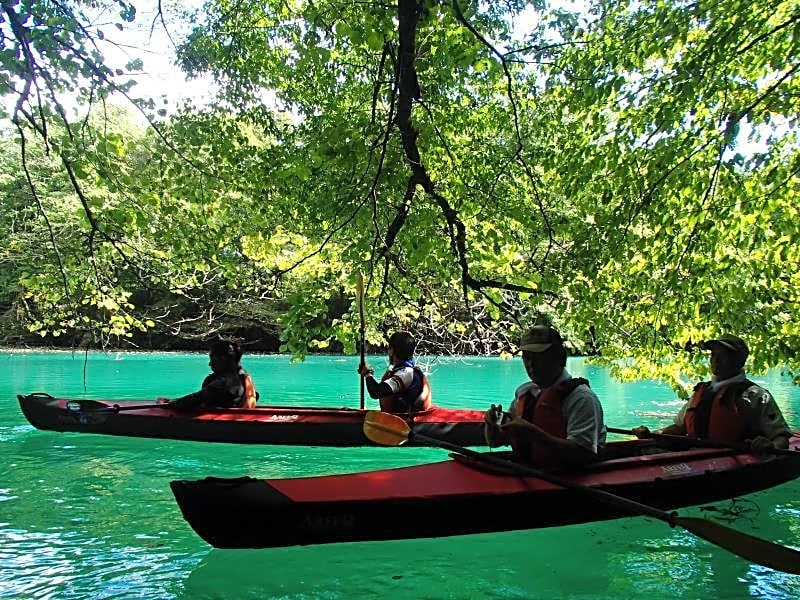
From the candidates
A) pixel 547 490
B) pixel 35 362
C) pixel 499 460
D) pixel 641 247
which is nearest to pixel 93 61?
pixel 499 460

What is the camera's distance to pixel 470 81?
27.9ft

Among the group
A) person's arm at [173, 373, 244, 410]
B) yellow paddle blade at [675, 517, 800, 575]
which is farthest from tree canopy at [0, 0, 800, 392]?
yellow paddle blade at [675, 517, 800, 575]

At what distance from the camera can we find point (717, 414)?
5887 millimetres

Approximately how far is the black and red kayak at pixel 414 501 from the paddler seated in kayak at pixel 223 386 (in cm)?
464

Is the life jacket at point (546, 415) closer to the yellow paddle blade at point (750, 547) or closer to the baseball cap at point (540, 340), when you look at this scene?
the baseball cap at point (540, 340)

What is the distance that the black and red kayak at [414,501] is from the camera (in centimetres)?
379

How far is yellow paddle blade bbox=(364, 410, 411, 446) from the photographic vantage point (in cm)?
510

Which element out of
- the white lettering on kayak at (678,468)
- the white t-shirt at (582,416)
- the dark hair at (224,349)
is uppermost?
the dark hair at (224,349)

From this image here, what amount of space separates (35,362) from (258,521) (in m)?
23.9

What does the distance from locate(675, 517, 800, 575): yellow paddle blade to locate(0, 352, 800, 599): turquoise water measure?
0.75 metres

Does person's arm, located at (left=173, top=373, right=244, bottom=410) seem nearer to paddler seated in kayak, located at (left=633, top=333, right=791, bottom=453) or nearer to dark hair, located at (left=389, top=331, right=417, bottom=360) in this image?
dark hair, located at (left=389, top=331, right=417, bottom=360)

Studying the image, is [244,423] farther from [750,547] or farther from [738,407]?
[750,547]

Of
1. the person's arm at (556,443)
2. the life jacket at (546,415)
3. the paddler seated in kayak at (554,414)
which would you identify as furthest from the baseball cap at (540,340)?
the person's arm at (556,443)

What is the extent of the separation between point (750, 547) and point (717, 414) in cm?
262
